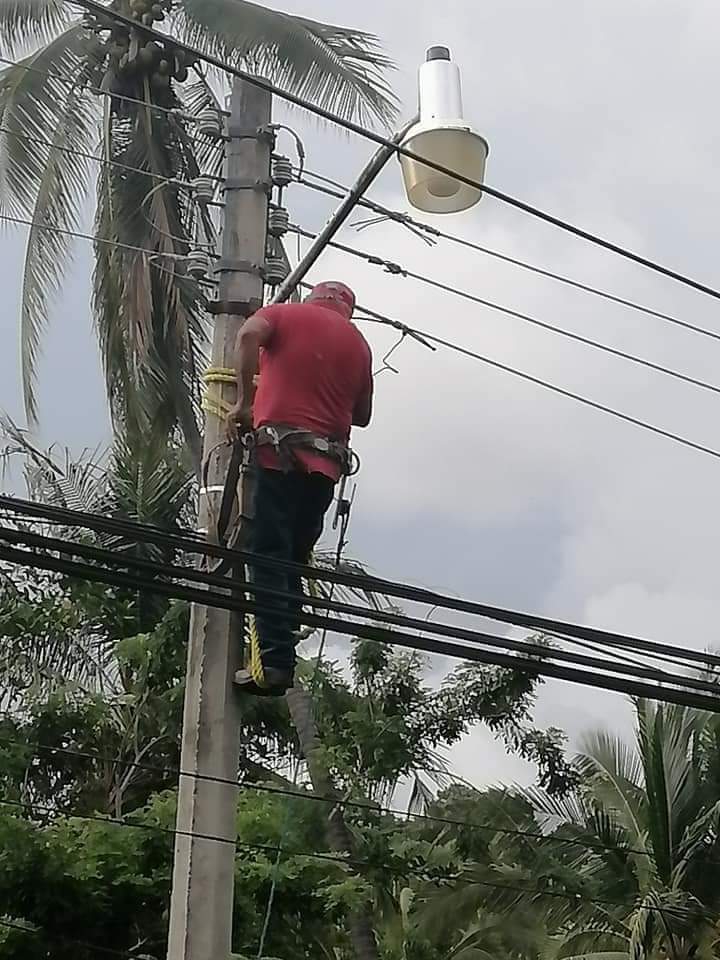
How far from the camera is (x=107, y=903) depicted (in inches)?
429

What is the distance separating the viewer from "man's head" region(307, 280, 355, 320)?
5543 mm

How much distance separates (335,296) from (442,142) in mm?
955

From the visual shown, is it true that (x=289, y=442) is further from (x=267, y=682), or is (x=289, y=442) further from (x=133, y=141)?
→ (x=133, y=141)

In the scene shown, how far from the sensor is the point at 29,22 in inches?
438

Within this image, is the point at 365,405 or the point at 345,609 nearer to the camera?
the point at 345,609

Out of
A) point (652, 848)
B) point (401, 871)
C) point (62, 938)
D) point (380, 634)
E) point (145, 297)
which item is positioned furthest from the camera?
point (652, 848)

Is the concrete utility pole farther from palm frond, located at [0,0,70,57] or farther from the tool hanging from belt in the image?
palm frond, located at [0,0,70,57]

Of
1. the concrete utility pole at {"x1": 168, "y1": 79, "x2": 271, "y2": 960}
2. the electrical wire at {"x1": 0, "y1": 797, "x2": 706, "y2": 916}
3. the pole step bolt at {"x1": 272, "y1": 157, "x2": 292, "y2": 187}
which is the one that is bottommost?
the concrete utility pole at {"x1": 168, "y1": 79, "x2": 271, "y2": 960}

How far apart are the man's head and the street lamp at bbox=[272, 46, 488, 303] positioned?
64cm

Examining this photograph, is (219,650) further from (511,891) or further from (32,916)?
(511,891)

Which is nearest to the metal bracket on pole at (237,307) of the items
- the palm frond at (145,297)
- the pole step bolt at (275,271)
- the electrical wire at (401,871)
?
the pole step bolt at (275,271)

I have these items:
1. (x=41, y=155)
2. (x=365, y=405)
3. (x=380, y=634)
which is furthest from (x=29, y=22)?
(x=380, y=634)

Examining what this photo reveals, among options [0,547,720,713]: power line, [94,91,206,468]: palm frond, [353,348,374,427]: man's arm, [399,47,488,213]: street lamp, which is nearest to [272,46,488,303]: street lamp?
[399,47,488,213]: street lamp

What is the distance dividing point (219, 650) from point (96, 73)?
21.5 ft
